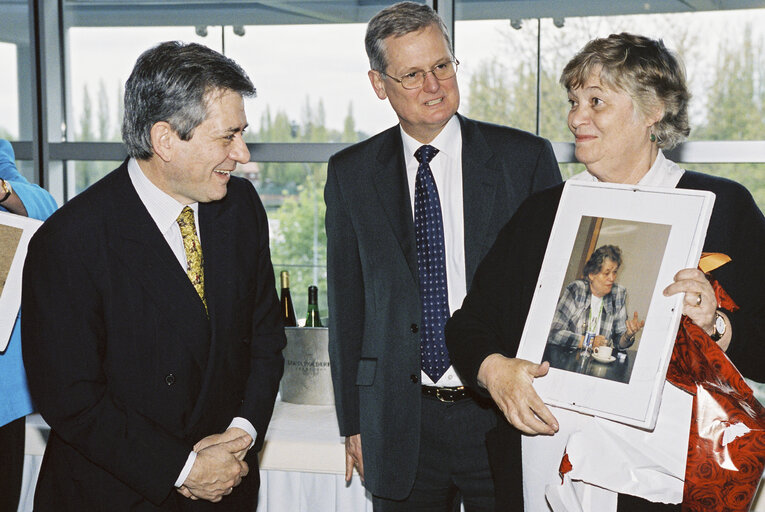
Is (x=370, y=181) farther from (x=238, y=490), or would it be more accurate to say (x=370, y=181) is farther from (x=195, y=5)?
(x=195, y=5)

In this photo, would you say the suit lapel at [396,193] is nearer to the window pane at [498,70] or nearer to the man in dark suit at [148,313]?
the man in dark suit at [148,313]

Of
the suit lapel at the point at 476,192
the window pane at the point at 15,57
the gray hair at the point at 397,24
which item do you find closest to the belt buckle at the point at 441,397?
the suit lapel at the point at 476,192

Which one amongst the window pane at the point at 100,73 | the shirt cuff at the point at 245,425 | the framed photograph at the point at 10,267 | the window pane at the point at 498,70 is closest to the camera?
the shirt cuff at the point at 245,425

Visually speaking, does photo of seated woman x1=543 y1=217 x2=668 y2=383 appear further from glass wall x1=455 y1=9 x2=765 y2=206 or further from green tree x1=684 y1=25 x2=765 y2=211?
green tree x1=684 y1=25 x2=765 y2=211

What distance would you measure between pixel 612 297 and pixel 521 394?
9.0 inches

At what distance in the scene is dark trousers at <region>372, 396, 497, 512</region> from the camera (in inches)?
73.0

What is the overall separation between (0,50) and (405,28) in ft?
8.75

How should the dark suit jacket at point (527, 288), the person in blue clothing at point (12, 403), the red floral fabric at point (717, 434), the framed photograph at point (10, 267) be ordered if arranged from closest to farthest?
the red floral fabric at point (717, 434), the dark suit jacket at point (527, 288), the framed photograph at point (10, 267), the person in blue clothing at point (12, 403)

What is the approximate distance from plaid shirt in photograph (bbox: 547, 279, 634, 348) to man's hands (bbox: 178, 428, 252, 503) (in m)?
0.68

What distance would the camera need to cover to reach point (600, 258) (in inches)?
51.5

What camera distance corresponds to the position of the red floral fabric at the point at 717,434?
3.84 ft

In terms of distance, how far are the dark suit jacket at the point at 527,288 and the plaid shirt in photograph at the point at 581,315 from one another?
18cm

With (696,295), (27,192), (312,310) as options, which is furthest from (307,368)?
(696,295)

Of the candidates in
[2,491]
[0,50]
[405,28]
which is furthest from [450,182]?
[0,50]
